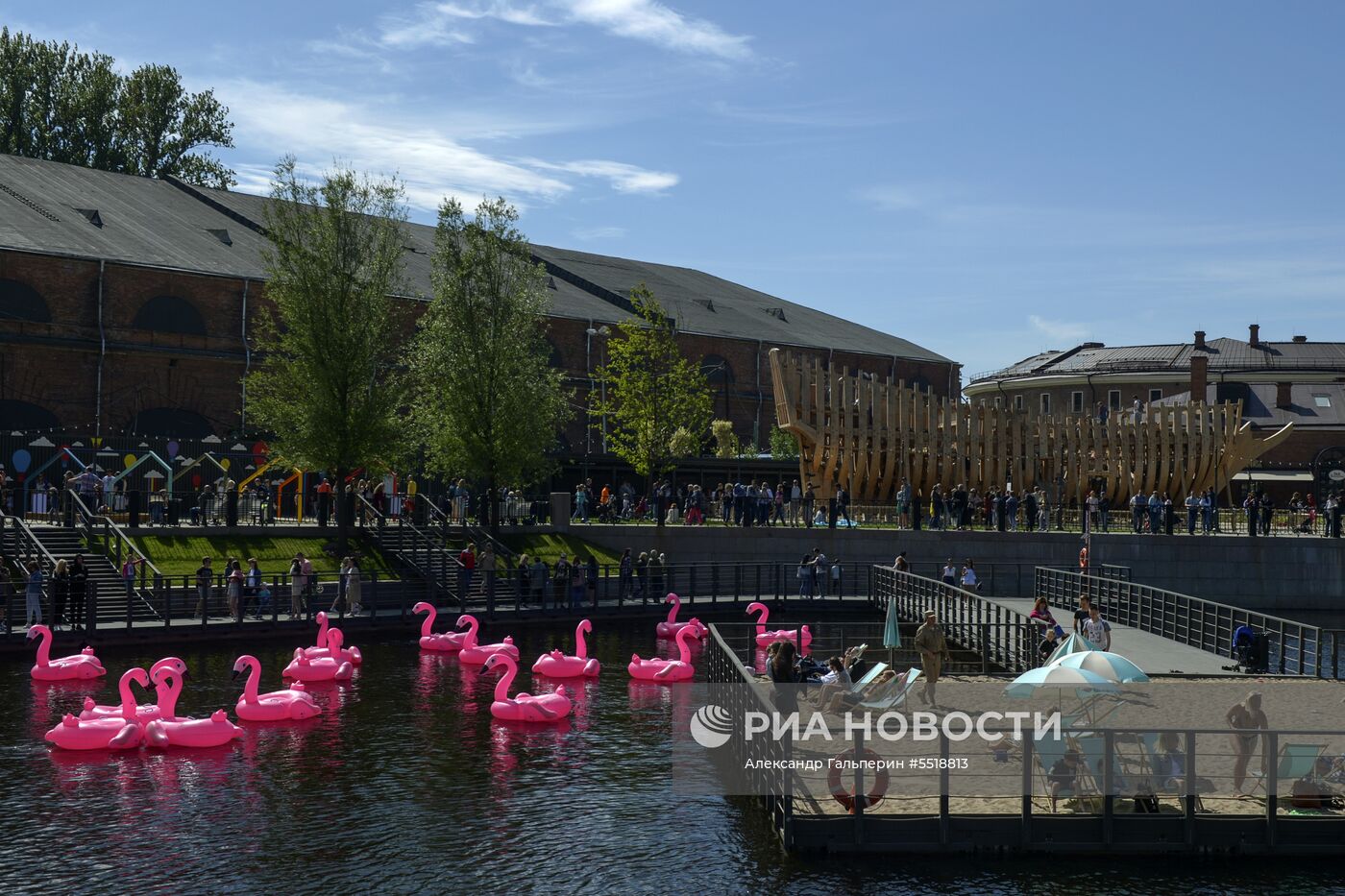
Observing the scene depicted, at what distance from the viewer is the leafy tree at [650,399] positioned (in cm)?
5341

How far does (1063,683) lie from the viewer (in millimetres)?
16500

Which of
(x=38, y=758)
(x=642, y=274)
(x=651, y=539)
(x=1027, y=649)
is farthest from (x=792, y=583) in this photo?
(x=642, y=274)

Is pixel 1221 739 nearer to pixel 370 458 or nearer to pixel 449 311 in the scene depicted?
pixel 370 458

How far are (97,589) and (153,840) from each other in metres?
17.8

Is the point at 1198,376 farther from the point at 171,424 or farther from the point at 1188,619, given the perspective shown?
the point at 171,424

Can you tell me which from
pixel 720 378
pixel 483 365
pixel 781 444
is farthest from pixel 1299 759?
pixel 720 378

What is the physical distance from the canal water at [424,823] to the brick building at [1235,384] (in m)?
55.0

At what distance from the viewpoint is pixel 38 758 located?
18.9 m

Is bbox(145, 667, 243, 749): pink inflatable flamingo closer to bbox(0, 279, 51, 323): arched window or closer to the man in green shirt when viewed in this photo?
the man in green shirt

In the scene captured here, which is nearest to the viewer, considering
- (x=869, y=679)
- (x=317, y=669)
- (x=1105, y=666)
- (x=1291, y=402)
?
(x=1105, y=666)

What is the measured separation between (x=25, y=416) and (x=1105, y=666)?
134ft

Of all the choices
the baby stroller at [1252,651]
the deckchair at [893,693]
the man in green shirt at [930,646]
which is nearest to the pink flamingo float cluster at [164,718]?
the deckchair at [893,693]

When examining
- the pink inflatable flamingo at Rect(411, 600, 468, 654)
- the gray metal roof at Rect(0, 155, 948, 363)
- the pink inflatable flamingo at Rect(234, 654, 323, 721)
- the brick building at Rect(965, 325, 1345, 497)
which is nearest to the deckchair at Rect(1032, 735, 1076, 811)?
the pink inflatable flamingo at Rect(234, 654, 323, 721)

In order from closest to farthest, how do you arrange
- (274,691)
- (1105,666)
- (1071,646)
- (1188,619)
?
(1105,666) < (1071,646) < (274,691) < (1188,619)
